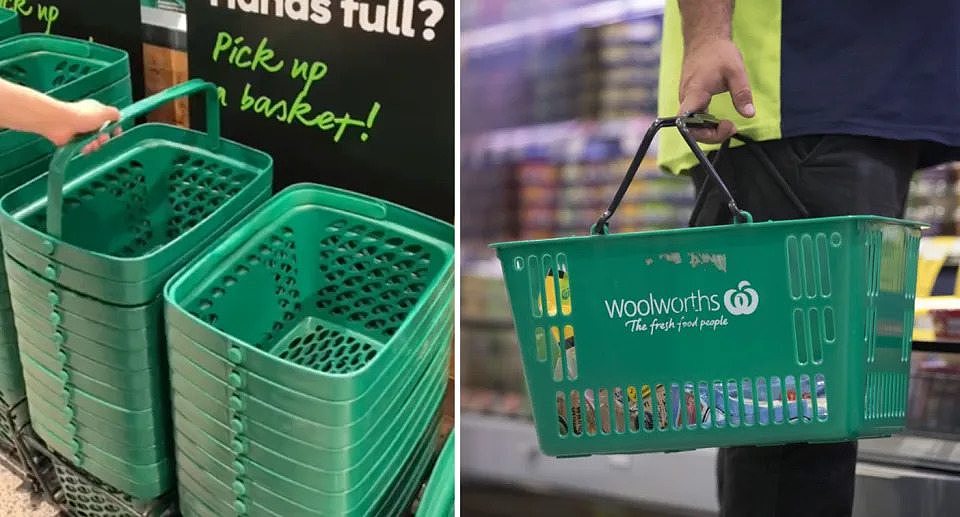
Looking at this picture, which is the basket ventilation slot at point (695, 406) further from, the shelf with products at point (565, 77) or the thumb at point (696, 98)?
the shelf with products at point (565, 77)

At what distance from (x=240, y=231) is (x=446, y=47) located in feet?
1.55

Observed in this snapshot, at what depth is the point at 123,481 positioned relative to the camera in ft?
5.19

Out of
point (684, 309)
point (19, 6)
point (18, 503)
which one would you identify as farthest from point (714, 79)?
point (18, 503)

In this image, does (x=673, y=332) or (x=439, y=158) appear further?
(x=439, y=158)

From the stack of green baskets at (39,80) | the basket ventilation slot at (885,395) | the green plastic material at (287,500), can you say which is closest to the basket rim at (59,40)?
the stack of green baskets at (39,80)

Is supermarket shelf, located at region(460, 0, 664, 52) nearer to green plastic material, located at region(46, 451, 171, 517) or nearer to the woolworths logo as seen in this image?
the woolworths logo

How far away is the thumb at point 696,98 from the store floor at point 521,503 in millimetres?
907

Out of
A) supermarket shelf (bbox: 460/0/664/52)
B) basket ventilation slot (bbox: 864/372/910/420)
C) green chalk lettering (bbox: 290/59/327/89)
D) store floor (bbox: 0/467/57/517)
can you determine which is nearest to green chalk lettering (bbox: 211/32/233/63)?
green chalk lettering (bbox: 290/59/327/89)

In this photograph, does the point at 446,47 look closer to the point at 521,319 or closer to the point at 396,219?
the point at 396,219

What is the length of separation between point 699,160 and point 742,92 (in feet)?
0.37

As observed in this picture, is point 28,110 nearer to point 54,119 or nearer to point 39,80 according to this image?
point 54,119

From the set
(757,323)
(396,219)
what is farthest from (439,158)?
(757,323)

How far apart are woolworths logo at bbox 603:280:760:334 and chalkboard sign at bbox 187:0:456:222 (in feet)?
1.14

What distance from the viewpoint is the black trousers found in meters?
1.26
